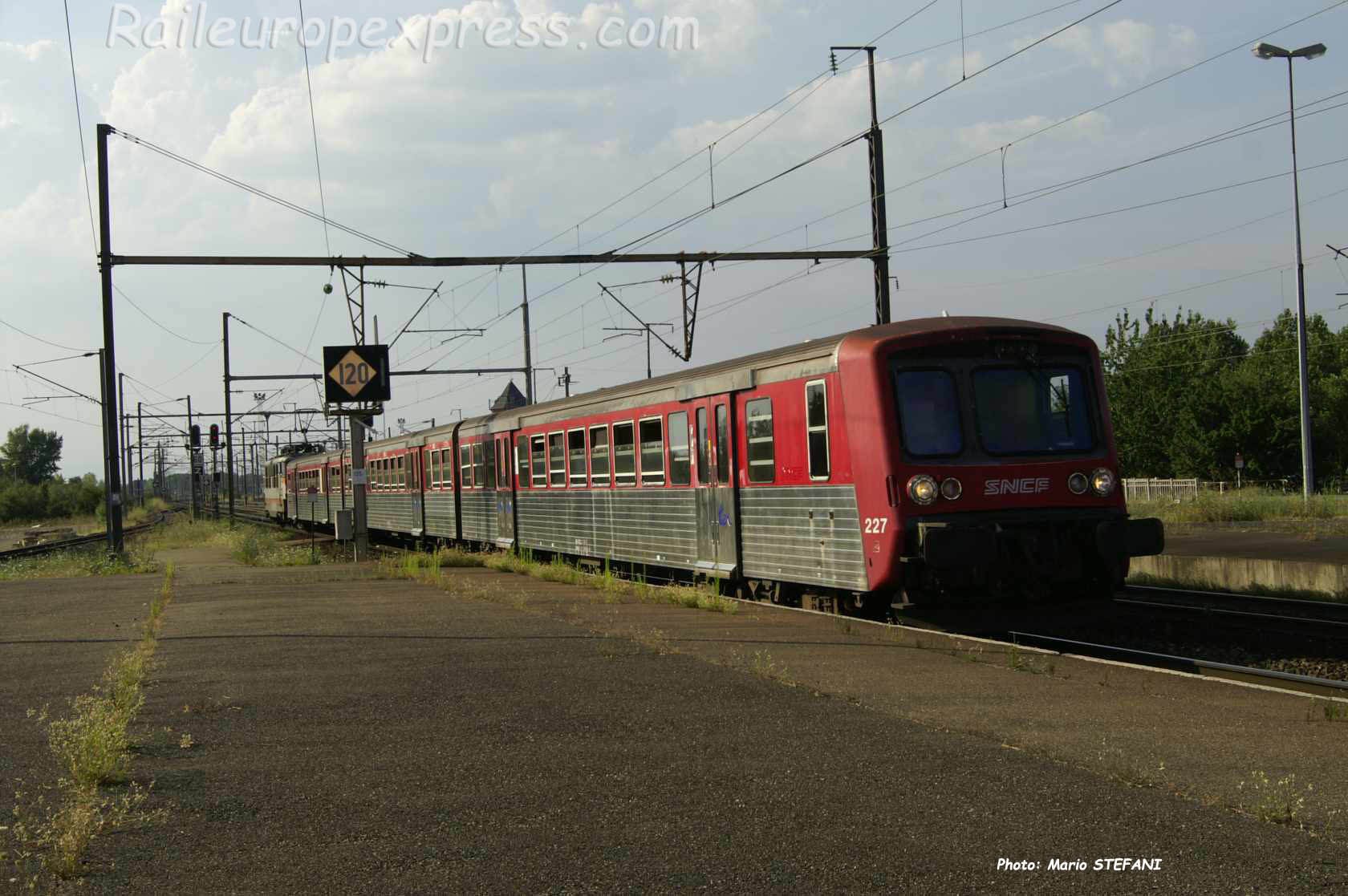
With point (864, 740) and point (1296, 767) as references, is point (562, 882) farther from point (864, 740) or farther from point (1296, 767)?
point (1296, 767)

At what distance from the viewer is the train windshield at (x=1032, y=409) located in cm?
1123

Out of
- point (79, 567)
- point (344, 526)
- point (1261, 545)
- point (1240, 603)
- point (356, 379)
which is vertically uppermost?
point (356, 379)

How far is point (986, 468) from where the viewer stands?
10961 mm

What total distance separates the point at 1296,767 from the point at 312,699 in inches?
224

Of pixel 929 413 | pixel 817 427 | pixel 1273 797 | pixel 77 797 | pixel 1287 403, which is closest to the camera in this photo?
pixel 1273 797

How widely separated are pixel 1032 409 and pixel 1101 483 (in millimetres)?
887

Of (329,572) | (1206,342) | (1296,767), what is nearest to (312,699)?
(1296,767)

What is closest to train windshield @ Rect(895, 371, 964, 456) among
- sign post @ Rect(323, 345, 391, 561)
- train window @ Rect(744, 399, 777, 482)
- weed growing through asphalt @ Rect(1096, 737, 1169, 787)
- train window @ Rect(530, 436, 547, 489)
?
train window @ Rect(744, 399, 777, 482)

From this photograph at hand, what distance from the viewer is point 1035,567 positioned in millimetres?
10734

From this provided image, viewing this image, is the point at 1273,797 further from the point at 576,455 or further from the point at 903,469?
the point at 576,455

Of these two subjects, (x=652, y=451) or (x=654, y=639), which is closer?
(x=654, y=639)

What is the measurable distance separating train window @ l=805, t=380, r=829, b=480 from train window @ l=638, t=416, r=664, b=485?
4027mm

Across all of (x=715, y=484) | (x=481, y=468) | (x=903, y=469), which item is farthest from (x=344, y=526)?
(x=903, y=469)

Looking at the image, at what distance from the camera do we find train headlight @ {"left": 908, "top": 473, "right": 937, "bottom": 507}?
10.7 metres
